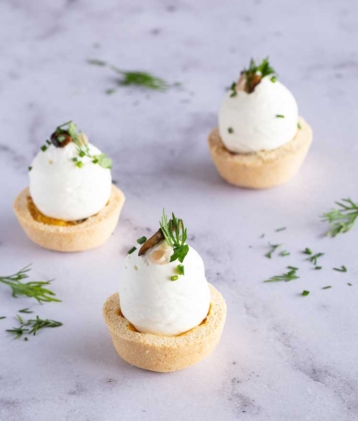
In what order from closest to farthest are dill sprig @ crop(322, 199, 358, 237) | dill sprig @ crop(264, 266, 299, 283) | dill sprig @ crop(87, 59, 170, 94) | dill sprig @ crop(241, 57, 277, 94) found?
dill sprig @ crop(264, 266, 299, 283), dill sprig @ crop(322, 199, 358, 237), dill sprig @ crop(241, 57, 277, 94), dill sprig @ crop(87, 59, 170, 94)

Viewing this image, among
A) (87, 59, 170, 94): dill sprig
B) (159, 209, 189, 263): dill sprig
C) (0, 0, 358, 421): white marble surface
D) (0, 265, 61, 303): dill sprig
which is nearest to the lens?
(159, 209, 189, 263): dill sprig

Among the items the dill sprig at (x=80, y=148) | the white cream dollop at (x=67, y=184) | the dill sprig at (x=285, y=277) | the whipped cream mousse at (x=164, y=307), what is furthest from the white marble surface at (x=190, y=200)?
the dill sprig at (x=80, y=148)

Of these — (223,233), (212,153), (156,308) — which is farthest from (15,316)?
(212,153)

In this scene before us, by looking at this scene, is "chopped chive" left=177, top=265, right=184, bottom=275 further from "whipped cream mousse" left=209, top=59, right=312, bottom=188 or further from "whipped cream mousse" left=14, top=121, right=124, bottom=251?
"whipped cream mousse" left=209, top=59, right=312, bottom=188

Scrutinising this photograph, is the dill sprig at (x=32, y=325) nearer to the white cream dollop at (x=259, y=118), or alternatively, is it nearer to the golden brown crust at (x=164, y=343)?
the golden brown crust at (x=164, y=343)

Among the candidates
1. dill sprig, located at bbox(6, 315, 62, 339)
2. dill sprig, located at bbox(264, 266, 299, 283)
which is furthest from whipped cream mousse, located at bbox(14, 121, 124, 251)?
dill sprig, located at bbox(264, 266, 299, 283)
